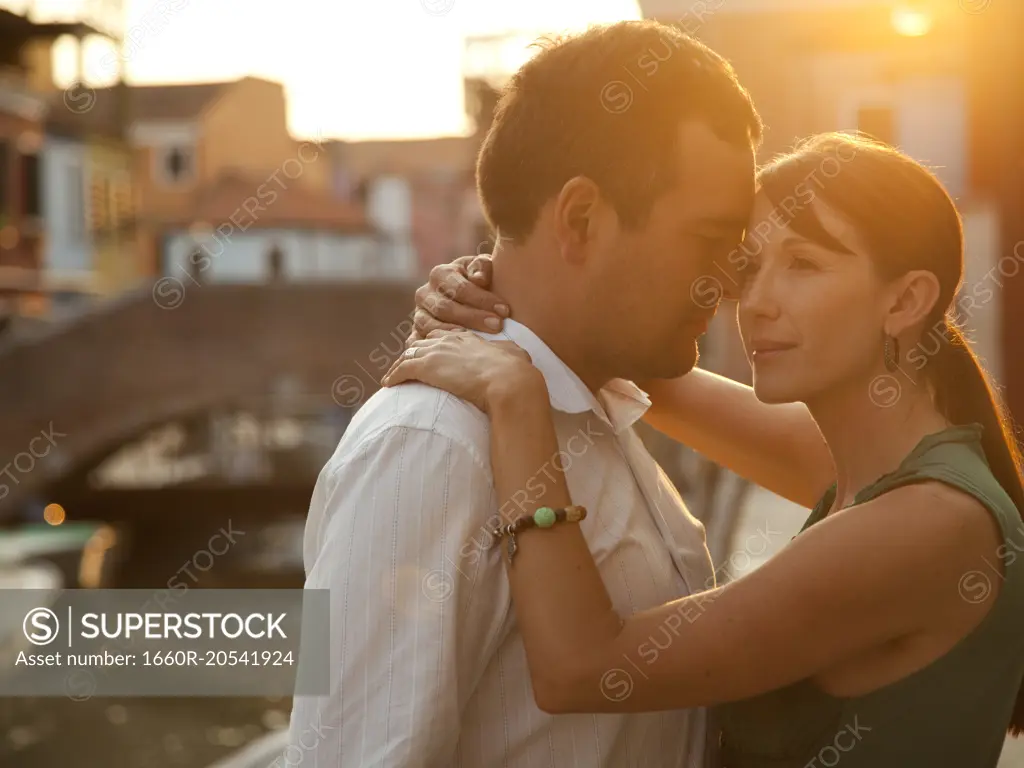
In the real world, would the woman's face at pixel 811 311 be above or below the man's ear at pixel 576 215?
below

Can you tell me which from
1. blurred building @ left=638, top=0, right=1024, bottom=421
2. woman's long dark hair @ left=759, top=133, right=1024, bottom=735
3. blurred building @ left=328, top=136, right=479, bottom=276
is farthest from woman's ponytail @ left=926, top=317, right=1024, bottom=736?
blurred building @ left=328, top=136, right=479, bottom=276

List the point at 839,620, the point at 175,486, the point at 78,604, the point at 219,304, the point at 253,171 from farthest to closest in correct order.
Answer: the point at 253,171 < the point at 175,486 < the point at 78,604 < the point at 219,304 < the point at 839,620

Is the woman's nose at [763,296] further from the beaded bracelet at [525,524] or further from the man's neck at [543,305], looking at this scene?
the beaded bracelet at [525,524]

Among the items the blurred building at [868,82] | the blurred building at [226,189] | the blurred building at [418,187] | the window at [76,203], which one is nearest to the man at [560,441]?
the blurred building at [868,82]

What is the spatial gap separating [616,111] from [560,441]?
51cm

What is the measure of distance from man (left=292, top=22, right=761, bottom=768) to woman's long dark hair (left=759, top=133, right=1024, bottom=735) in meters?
0.10

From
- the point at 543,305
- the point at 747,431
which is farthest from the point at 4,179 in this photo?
the point at 543,305

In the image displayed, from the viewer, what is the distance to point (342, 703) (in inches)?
64.7

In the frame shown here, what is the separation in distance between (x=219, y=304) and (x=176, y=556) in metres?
8.22

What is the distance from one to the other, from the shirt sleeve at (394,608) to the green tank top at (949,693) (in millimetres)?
555

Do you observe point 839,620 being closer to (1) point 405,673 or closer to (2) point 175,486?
(1) point 405,673

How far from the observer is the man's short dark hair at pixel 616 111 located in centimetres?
192

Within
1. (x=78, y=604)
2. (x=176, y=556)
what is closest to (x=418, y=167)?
(x=176, y=556)

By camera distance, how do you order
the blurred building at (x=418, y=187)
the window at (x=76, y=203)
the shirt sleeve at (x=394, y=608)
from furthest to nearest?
the blurred building at (x=418, y=187), the window at (x=76, y=203), the shirt sleeve at (x=394, y=608)
